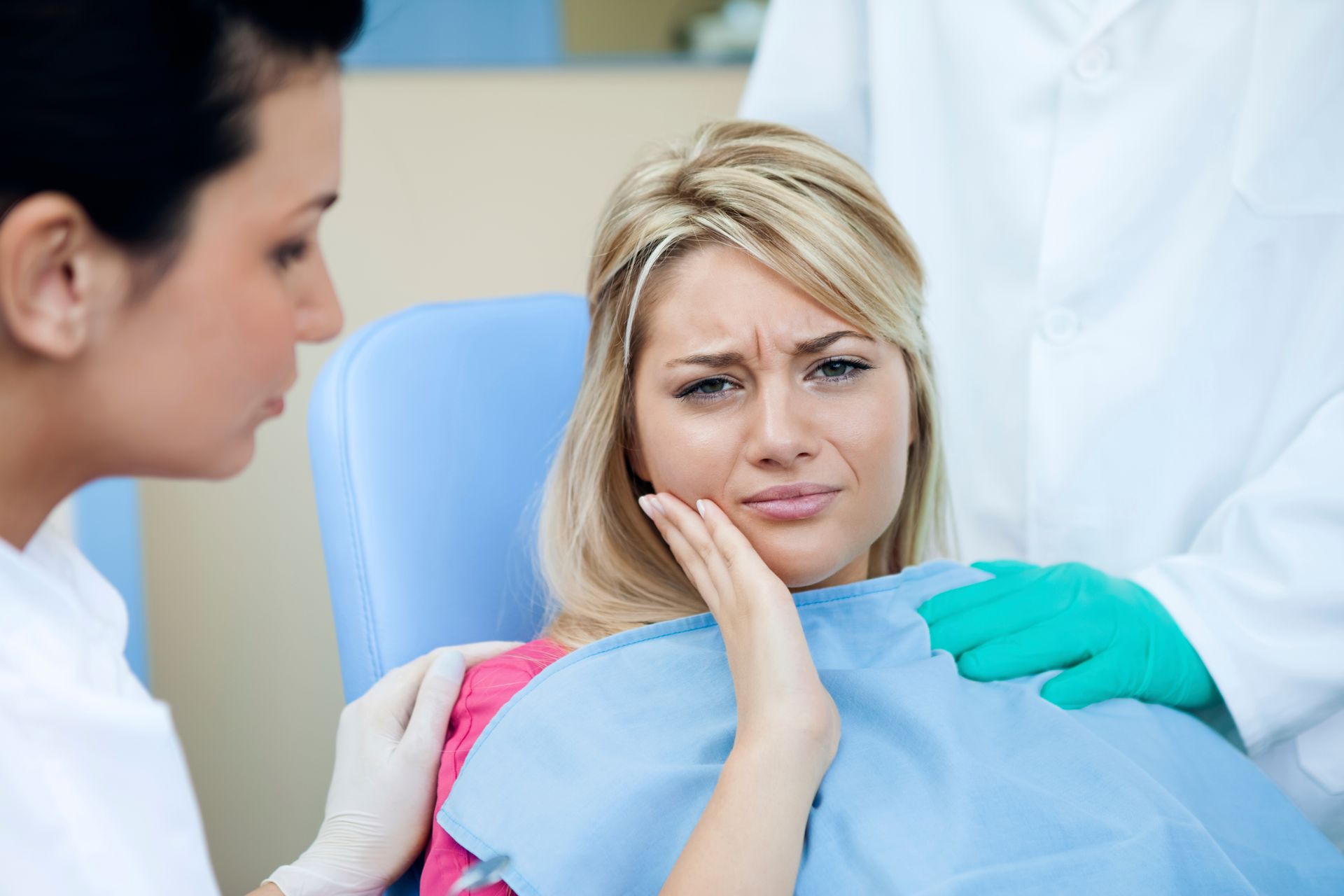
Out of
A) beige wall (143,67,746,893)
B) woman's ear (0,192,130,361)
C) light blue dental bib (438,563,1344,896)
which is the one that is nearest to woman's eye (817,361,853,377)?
light blue dental bib (438,563,1344,896)

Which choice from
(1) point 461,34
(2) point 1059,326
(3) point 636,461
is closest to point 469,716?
(3) point 636,461

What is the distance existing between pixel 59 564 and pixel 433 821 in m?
0.45

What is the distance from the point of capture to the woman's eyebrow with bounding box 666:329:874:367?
1008mm

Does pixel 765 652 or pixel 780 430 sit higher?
pixel 780 430

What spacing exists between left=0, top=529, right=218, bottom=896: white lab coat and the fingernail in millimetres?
412

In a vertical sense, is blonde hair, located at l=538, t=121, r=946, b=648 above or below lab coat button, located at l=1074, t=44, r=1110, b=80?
below

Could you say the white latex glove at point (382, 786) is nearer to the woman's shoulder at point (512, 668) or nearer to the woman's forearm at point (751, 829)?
the woman's shoulder at point (512, 668)

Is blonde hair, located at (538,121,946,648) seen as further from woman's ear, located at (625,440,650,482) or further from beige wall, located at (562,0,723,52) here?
beige wall, located at (562,0,723,52)

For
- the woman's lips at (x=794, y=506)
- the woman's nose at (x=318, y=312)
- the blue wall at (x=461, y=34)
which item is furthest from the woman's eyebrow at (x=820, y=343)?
the blue wall at (x=461, y=34)

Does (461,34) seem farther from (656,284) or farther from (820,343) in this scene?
(820,343)

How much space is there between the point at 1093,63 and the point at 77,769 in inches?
47.2

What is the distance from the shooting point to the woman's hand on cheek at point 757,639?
2.84 feet

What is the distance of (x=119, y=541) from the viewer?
5.25 ft

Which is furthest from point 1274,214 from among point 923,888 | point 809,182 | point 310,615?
point 310,615
